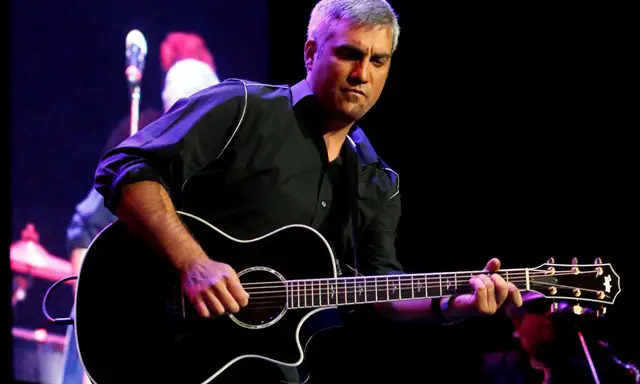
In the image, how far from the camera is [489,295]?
7.77 ft

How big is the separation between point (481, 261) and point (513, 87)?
1189 mm

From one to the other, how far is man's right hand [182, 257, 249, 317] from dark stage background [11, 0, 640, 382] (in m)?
1.84

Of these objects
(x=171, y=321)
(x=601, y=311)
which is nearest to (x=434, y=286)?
(x=601, y=311)

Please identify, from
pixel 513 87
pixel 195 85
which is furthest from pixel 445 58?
pixel 195 85

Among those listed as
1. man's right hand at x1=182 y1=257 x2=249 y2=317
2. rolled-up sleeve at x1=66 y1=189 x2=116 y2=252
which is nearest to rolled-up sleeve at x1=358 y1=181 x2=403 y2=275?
man's right hand at x1=182 y1=257 x2=249 y2=317

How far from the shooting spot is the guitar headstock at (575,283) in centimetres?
246

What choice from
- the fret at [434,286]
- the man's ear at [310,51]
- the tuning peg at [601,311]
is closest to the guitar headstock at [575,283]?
the tuning peg at [601,311]

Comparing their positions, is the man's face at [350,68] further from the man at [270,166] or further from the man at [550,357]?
the man at [550,357]

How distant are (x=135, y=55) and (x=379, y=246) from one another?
6.19 ft

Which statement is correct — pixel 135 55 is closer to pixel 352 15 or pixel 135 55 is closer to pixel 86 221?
pixel 86 221

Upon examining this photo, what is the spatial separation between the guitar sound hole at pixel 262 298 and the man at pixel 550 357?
1863mm

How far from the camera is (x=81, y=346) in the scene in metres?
2.05

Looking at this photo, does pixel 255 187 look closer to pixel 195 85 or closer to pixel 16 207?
pixel 16 207

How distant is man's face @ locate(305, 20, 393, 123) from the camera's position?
2.51 m
